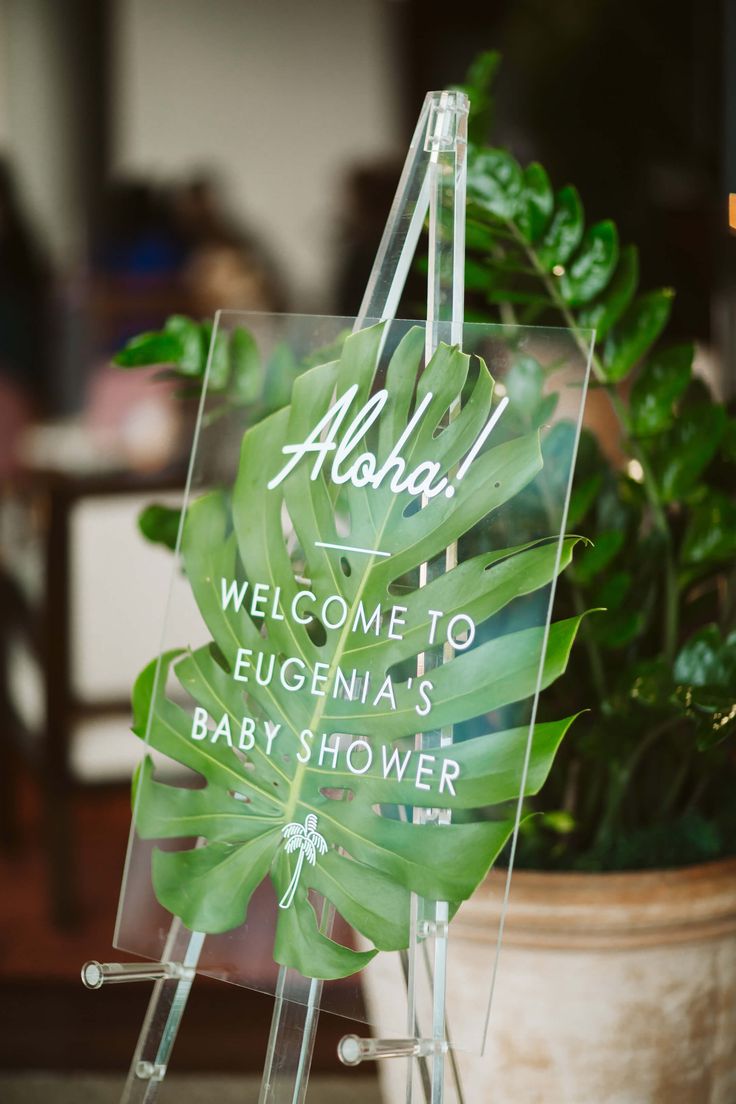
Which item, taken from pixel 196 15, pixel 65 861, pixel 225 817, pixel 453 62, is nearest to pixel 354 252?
pixel 453 62

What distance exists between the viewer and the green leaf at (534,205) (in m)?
1.20

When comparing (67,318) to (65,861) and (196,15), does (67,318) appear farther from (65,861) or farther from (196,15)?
(65,861)

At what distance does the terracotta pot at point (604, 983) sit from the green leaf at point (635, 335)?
0.49 m

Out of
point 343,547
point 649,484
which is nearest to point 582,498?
point 649,484

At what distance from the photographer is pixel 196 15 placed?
5.19m

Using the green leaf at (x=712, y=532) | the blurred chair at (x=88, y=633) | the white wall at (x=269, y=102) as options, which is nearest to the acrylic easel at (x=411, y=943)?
the green leaf at (x=712, y=532)

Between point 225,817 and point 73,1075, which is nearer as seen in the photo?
point 225,817

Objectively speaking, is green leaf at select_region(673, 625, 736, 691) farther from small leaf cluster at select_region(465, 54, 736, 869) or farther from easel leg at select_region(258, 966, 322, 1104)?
easel leg at select_region(258, 966, 322, 1104)

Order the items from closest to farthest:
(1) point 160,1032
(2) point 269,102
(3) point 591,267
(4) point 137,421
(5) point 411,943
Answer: (5) point 411,943
(1) point 160,1032
(3) point 591,267
(4) point 137,421
(2) point 269,102

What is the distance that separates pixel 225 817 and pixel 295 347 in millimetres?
421

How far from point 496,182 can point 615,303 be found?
164 millimetres

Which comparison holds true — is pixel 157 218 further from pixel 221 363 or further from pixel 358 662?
pixel 358 662

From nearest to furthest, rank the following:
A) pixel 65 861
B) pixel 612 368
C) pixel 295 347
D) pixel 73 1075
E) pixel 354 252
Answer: pixel 295 347 < pixel 612 368 < pixel 73 1075 < pixel 65 861 < pixel 354 252

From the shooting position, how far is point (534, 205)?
47.6 inches
